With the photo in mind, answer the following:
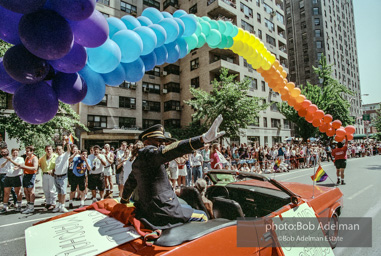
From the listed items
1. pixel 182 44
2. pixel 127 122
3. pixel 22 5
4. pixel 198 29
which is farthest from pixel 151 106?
Answer: pixel 22 5

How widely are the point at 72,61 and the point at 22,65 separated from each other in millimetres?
453

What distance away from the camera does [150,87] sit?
31109mm

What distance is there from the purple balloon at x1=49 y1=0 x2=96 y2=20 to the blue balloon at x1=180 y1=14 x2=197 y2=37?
8.33 feet

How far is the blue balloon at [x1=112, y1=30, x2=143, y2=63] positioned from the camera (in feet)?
9.68

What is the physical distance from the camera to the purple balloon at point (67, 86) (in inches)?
98.3

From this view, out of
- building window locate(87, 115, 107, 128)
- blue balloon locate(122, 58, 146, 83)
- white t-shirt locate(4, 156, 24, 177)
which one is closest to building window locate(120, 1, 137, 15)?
building window locate(87, 115, 107, 128)

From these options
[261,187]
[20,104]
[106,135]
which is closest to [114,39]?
[20,104]

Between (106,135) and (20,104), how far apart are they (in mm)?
23528

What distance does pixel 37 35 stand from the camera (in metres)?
1.91

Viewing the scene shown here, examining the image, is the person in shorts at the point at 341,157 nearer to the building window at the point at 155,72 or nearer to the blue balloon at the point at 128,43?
the blue balloon at the point at 128,43

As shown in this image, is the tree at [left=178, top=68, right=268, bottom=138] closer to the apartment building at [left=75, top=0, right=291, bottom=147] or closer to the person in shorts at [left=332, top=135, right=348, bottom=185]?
the apartment building at [left=75, top=0, right=291, bottom=147]

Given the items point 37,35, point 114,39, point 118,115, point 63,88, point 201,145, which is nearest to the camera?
point 37,35

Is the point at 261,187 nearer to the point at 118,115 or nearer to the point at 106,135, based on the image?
the point at 106,135

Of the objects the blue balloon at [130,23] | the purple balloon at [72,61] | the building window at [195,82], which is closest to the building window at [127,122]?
the building window at [195,82]
